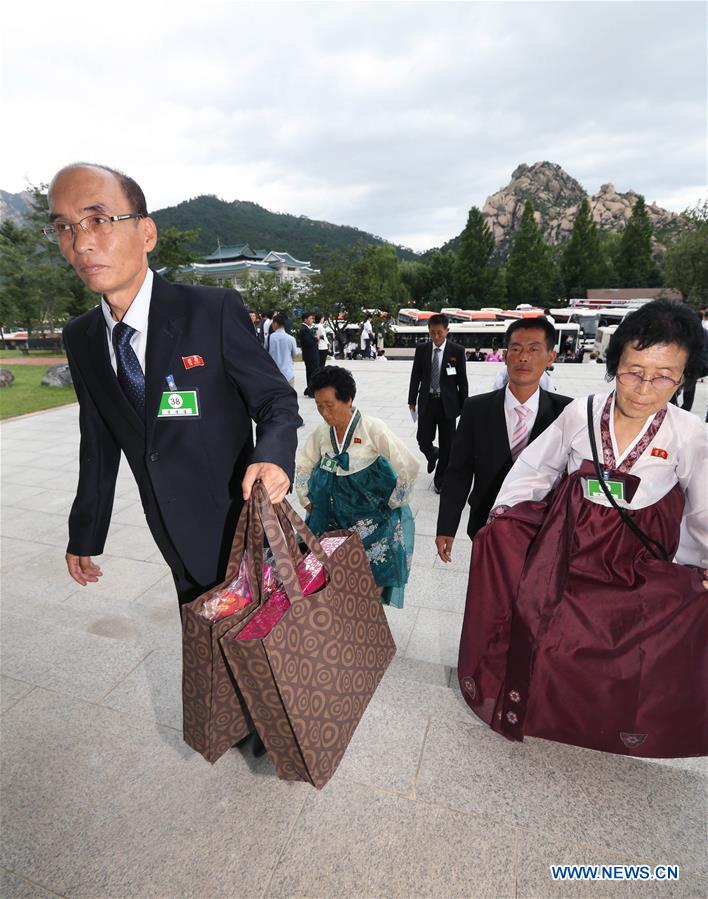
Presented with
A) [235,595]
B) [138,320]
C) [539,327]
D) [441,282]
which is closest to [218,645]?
[235,595]

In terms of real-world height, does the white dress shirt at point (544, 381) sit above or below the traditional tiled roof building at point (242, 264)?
below

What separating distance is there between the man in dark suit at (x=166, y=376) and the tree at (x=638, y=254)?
182 feet

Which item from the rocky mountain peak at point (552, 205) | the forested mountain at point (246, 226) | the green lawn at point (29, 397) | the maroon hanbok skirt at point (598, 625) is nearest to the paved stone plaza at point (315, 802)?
the maroon hanbok skirt at point (598, 625)

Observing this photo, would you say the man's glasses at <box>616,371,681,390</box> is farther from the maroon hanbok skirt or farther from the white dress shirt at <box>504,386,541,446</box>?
the white dress shirt at <box>504,386,541,446</box>

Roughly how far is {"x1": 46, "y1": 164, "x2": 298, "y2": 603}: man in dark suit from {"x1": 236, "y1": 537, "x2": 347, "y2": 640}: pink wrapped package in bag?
1.02ft

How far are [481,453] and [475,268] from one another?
5092 centimetres

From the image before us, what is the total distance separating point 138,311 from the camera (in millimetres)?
1545

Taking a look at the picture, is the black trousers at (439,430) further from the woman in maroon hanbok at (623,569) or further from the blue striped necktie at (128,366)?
the blue striped necktie at (128,366)

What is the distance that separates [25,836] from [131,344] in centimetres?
180

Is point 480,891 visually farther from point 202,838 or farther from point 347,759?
point 202,838

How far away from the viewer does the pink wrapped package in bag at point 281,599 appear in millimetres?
1249

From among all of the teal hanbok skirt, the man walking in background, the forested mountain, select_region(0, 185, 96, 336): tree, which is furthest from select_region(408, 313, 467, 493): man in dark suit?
the forested mountain

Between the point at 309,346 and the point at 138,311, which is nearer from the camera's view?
the point at 138,311

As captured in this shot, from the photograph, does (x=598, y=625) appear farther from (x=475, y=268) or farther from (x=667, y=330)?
(x=475, y=268)
